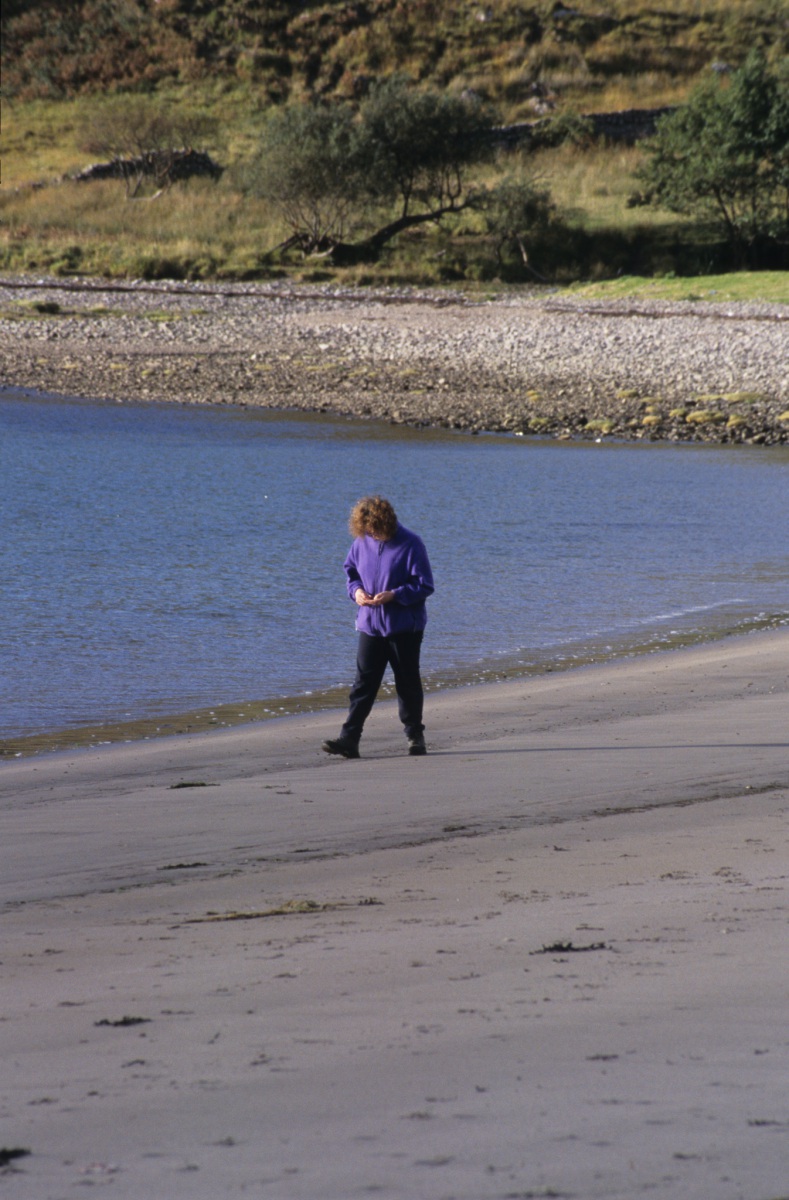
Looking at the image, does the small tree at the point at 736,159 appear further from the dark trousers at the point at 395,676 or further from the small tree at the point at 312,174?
the dark trousers at the point at 395,676

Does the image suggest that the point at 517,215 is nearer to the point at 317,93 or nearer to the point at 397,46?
the point at 317,93

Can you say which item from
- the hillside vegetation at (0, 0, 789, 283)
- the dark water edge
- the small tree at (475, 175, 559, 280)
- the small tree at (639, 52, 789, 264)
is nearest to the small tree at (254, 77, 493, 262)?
Answer: the hillside vegetation at (0, 0, 789, 283)

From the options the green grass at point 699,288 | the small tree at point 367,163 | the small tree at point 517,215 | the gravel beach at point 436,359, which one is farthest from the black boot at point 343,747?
the small tree at point 367,163

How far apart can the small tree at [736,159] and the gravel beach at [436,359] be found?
9989 mm

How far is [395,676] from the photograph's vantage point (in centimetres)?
736

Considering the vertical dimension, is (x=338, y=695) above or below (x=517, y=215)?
below

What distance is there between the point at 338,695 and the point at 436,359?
18.9 m

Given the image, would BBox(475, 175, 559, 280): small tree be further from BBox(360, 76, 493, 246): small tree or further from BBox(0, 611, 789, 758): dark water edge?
BBox(0, 611, 789, 758): dark water edge

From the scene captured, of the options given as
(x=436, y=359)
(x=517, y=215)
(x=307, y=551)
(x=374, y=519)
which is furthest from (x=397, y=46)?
(x=374, y=519)

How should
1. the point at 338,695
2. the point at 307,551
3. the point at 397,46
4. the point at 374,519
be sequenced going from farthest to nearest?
the point at 397,46, the point at 307,551, the point at 338,695, the point at 374,519

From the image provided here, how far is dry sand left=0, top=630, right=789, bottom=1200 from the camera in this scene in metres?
2.89

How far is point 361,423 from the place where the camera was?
23.4 m

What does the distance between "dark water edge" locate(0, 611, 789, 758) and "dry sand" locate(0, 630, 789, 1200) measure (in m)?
0.90

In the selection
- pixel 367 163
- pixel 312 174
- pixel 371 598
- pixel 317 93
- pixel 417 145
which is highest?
pixel 317 93
